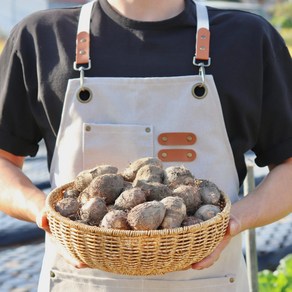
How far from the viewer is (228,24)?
1.66m

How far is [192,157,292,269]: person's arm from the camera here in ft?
5.08

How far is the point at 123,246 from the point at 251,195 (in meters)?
0.48

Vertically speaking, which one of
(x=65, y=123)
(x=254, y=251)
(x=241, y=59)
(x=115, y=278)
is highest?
(x=241, y=59)

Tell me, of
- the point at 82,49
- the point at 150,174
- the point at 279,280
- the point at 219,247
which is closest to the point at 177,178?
the point at 150,174

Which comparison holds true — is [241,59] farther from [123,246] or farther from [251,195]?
[123,246]

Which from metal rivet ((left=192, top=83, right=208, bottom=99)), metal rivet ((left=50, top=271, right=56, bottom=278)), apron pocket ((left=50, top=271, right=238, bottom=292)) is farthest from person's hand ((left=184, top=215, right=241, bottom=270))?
metal rivet ((left=50, top=271, right=56, bottom=278))

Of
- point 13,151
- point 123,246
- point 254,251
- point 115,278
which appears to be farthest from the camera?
point 254,251

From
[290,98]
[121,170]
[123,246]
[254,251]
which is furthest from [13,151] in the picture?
[254,251]

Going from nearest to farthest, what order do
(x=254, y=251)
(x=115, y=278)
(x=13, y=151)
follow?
(x=115, y=278)
(x=13, y=151)
(x=254, y=251)

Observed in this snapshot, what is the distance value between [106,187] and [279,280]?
5.28 ft

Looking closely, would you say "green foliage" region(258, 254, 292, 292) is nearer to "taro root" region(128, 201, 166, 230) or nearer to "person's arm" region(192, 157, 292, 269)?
"person's arm" region(192, 157, 292, 269)

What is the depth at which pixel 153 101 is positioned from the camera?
5.27 ft

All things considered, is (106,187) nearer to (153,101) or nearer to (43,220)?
(43,220)

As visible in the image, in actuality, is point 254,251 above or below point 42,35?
below
